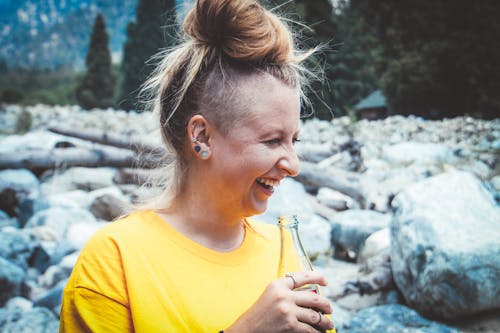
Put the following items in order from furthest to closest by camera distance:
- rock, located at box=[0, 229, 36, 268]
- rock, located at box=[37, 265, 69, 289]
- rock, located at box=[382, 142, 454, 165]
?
rock, located at box=[382, 142, 454, 165] < rock, located at box=[0, 229, 36, 268] < rock, located at box=[37, 265, 69, 289]

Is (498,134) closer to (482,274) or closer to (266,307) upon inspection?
(482,274)

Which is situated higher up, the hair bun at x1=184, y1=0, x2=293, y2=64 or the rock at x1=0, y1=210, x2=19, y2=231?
the hair bun at x1=184, y1=0, x2=293, y2=64

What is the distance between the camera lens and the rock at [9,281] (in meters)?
3.26

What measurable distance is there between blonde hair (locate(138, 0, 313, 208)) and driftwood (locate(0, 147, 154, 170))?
5.29 metres

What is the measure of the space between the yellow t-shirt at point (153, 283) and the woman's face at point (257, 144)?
0.23m

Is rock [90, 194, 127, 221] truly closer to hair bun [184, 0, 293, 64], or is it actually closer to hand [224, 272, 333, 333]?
hair bun [184, 0, 293, 64]

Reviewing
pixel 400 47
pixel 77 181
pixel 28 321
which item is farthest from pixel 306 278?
pixel 400 47

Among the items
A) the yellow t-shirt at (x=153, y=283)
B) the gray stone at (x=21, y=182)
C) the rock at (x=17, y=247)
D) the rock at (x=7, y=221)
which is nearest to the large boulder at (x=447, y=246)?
the yellow t-shirt at (x=153, y=283)

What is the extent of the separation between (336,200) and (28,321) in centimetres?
442

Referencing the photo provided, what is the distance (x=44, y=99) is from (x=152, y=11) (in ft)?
36.1

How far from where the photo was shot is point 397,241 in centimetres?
294

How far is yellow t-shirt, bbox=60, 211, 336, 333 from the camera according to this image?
3.37 ft

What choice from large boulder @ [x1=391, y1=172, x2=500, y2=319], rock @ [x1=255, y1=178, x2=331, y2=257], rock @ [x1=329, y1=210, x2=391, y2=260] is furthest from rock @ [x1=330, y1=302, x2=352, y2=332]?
rock @ [x1=329, y1=210, x2=391, y2=260]

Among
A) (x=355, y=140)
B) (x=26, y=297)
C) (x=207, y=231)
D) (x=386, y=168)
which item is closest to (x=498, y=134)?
(x=386, y=168)
